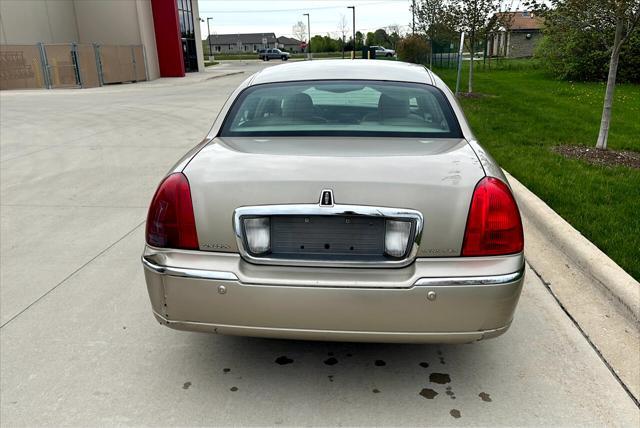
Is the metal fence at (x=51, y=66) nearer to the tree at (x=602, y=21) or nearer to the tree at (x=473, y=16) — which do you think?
the tree at (x=473, y=16)

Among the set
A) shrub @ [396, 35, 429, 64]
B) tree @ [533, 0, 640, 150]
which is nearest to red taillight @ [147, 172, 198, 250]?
tree @ [533, 0, 640, 150]

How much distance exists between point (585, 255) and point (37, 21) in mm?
33701

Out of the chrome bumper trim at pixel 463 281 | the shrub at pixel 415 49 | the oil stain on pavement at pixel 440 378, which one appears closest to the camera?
the chrome bumper trim at pixel 463 281

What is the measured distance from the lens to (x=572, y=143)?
323 inches

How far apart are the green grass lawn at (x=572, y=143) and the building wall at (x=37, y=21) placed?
25.5 metres

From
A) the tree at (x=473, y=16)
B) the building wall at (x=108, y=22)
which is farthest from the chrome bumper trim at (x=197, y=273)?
the building wall at (x=108, y=22)

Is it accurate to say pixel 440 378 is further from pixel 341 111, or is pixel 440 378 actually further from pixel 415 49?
pixel 415 49

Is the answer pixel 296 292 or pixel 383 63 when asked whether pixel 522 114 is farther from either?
pixel 296 292

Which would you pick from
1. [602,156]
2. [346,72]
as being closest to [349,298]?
[346,72]

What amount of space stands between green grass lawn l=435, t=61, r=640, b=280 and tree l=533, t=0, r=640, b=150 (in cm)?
83

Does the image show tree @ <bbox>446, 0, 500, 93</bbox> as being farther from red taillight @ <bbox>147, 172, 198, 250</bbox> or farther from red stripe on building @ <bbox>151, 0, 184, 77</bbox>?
red stripe on building @ <bbox>151, 0, 184, 77</bbox>

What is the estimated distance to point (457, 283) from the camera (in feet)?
7.46

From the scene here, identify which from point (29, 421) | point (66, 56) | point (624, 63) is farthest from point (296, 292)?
point (66, 56)

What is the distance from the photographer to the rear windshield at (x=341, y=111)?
310 centimetres
